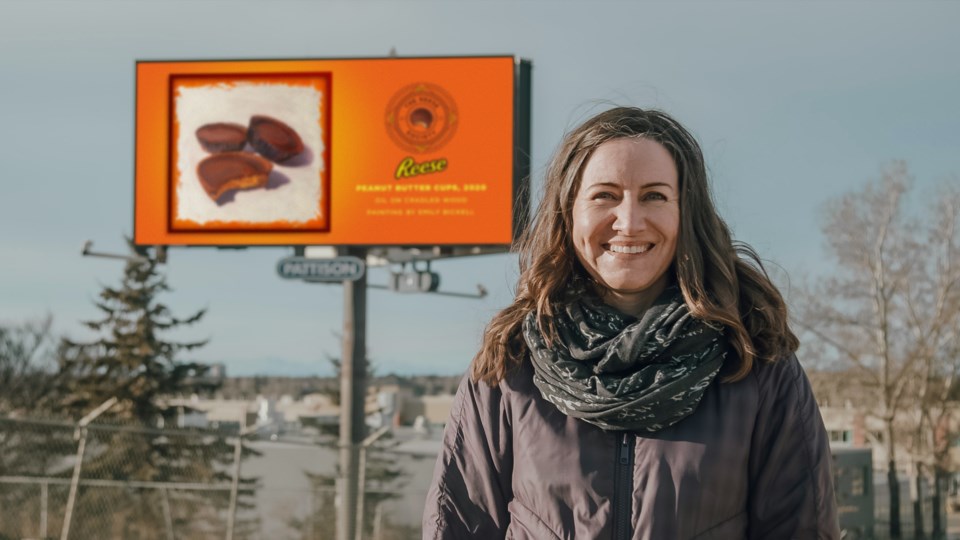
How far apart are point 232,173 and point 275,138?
33.6 inches

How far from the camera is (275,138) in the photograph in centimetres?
2038

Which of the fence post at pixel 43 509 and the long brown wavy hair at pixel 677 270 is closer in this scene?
the long brown wavy hair at pixel 677 270

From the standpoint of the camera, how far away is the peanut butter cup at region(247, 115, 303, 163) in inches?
798

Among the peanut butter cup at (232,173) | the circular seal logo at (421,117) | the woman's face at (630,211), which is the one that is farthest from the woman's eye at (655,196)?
the peanut butter cup at (232,173)

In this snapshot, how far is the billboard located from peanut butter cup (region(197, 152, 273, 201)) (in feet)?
0.05

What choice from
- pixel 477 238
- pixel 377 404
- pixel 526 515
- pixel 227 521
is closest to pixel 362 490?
pixel 227 521

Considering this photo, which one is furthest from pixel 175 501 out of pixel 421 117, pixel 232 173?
pixel 421 117

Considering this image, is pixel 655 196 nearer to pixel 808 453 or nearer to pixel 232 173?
pixel 808 453

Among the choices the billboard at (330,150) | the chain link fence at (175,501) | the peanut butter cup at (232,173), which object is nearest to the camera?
the chain link fence at (175,501)

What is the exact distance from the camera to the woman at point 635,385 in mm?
2143

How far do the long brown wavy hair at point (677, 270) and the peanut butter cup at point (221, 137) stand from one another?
18.4 m

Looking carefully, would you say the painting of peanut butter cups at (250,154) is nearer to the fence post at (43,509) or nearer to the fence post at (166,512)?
the fence post at (166,512)

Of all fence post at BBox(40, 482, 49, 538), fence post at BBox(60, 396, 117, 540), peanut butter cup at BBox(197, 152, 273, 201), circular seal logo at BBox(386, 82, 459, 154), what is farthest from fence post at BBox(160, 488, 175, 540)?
circular seal logo at BBox(386, 82, 459, 154)

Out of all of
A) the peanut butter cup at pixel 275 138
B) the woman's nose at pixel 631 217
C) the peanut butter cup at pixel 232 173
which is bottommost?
the woman's nose at pixel 631 217
